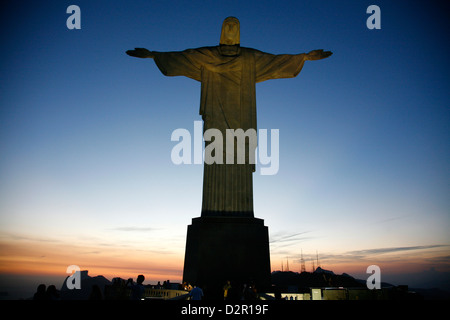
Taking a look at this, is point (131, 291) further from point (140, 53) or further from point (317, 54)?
point (317, 54)

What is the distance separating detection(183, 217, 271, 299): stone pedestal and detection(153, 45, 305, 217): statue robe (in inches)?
24.0

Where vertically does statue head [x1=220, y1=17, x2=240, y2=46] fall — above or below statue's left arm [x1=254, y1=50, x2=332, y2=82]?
above

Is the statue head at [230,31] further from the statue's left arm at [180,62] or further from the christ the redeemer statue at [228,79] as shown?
the statue's left arm at [180,62]

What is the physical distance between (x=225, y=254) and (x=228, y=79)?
21.1 feet

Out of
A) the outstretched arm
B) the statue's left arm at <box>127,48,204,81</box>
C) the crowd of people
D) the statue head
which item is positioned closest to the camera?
the crowd of people

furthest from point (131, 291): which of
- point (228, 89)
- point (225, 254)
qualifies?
point (228, 89)

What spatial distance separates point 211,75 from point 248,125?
8.35ft

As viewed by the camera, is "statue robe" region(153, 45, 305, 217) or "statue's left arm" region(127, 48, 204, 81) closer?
"statue robe" region(153, 45, 305, 217)

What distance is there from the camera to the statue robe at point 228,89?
9.55 m

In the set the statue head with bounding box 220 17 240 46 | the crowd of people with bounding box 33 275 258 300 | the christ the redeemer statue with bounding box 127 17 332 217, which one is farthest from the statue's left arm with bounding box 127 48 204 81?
the crowd of people with bounding box 33 275 258 300

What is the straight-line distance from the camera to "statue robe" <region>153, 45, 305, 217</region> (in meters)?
9.55

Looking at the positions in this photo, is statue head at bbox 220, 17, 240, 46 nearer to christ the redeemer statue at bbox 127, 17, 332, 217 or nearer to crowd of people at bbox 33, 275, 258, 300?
christ the redeemer statue at bbox 127, 17, 332, 217

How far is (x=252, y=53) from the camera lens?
1112cm

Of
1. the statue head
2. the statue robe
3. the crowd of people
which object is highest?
the statue head
